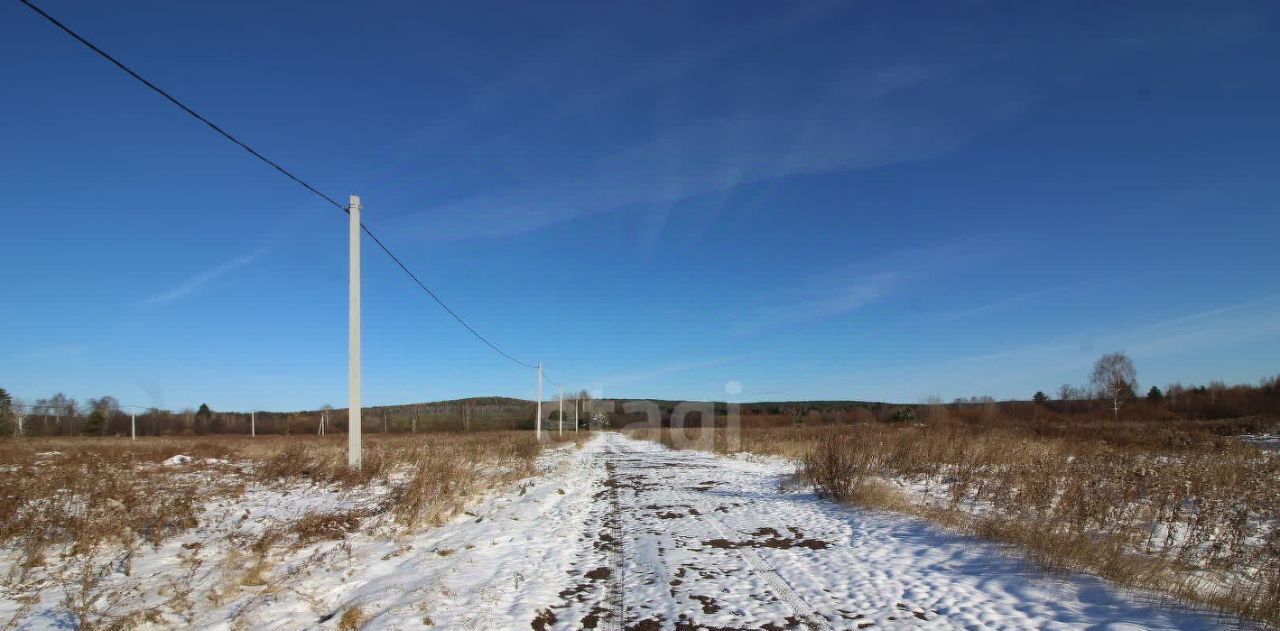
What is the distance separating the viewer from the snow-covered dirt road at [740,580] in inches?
183

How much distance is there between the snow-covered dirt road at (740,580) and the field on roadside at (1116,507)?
0.49 m

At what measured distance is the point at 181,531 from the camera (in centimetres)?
788

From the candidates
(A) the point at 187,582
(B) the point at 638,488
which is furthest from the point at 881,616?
(B) the point at 638,488

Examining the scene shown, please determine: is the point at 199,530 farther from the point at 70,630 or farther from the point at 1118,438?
the point at 1118,438

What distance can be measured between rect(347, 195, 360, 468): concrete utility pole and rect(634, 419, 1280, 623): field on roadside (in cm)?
1009

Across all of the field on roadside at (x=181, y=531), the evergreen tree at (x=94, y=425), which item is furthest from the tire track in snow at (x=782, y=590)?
the evergreen tree at (x=94, y=425)

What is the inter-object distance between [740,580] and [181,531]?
7.62m

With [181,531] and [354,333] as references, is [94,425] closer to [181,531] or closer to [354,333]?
[354,333]

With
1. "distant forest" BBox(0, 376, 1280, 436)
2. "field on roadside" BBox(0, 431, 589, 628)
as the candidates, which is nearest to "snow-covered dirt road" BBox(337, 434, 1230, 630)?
"field on roadside" BBox(0, 431, 589, 628)

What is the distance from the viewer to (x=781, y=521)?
29.5ft

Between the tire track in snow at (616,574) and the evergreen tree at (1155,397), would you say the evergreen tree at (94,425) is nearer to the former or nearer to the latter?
the tire track in snow at (616,574)

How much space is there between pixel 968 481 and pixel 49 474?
59.1 feet

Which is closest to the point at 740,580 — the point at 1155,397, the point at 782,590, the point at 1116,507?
the point at 782,590

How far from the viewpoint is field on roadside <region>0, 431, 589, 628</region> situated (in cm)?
505
